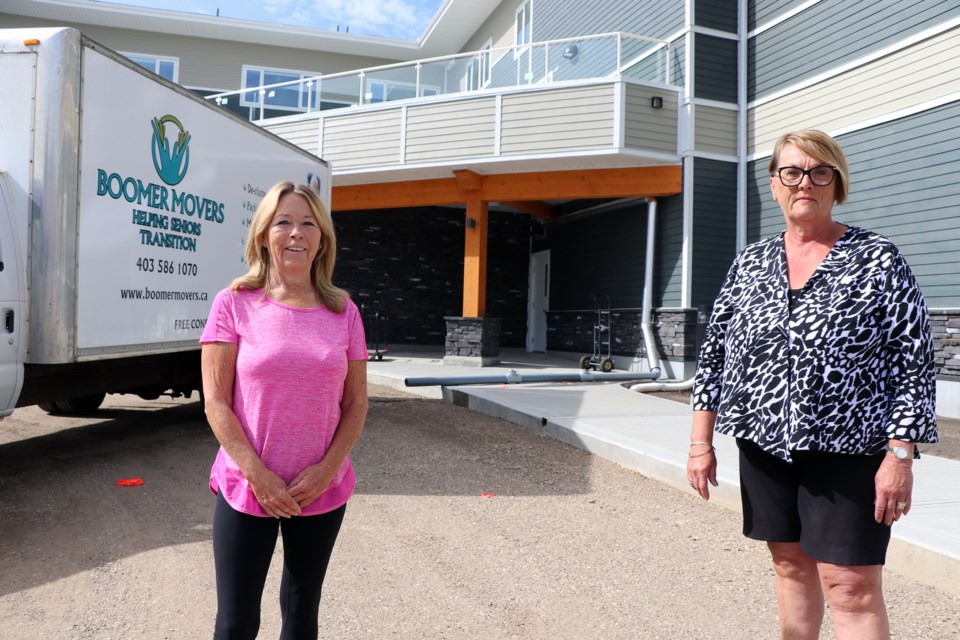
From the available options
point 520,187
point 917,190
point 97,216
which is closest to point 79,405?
point 97,216

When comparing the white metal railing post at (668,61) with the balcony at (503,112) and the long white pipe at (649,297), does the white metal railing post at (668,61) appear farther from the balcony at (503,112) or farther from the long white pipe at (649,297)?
the long white pipe at (649,297)

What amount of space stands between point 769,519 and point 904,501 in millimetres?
392

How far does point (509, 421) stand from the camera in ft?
28.9

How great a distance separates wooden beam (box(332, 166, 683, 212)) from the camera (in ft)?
44.6

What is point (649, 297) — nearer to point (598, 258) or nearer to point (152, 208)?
point (598, 258)

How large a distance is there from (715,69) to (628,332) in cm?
513

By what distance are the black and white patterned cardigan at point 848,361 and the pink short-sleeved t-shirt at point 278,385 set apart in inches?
52.8

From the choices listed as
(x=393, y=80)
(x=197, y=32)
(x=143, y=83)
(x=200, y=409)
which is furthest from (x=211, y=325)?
(x=197, y=32)

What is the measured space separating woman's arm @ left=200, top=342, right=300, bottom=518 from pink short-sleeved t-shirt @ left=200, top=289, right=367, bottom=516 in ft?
0.09

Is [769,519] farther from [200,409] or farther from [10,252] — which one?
[200,409]

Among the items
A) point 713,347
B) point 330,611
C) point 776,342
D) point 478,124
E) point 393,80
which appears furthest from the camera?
point 393,80

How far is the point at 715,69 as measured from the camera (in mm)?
13273

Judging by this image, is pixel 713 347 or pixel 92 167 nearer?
pixel 713 347

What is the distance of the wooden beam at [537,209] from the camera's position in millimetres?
17347
